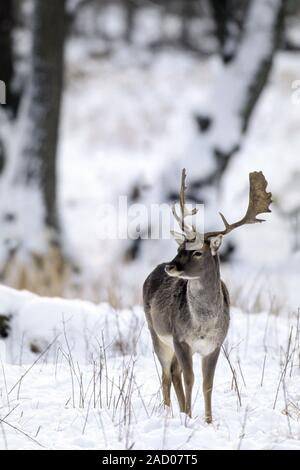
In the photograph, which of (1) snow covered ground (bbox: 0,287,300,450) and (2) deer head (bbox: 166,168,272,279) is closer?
(1) snow covered ground (bbox: 0,287,300,450)

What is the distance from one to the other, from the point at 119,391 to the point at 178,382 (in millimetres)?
356

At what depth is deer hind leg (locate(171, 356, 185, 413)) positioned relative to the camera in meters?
4.75

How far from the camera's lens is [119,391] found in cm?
492

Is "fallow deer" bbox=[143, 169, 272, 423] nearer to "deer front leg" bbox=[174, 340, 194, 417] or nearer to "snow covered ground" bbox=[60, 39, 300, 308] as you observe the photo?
"deer front leg" bbox=[174, 340, 194, 417]

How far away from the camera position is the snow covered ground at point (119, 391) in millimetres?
4074

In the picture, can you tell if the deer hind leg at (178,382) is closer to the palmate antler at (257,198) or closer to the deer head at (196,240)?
the deer head at (196,240)

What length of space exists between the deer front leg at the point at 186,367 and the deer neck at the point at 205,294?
18 centimetres

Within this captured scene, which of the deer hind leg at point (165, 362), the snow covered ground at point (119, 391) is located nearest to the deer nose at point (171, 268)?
the snow covered ground at point (119, 391)

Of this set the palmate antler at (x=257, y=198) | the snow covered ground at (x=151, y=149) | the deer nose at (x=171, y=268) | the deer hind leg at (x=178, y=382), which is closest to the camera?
the deer nose at (x=171, y=268)

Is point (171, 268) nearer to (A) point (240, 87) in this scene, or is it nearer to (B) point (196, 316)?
(B) point (196, 316)

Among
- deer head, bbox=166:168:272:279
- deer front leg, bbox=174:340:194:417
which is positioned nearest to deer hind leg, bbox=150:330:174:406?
deer front leg, bbox=174:340:194:417
